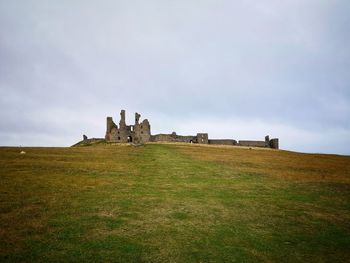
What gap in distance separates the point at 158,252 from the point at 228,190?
32.2ft

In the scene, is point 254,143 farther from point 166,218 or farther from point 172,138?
point 166,218

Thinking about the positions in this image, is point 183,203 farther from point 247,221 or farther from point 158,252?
point 158,252

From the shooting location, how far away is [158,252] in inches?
355

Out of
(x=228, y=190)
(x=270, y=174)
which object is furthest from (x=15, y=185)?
(x=270, y=174)

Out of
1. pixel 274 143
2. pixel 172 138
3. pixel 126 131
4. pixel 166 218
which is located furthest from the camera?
pixel 126 131

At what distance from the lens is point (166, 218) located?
39.9 feet

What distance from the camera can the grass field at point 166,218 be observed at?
911 cm

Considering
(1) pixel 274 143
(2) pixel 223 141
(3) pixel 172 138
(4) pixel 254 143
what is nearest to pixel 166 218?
(3) pixel 172 138


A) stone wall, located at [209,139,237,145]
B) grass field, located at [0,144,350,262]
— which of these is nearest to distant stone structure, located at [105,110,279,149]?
stone wall, located at [209,139,237,145]

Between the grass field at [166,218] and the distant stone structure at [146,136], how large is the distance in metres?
53.3

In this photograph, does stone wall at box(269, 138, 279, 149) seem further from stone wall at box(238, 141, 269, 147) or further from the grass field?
the grass field

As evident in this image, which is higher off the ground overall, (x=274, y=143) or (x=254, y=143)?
(x=254, y=143)

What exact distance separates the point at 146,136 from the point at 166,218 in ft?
213

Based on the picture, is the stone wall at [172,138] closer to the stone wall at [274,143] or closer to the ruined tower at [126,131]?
the ruined tower at [126,131]
